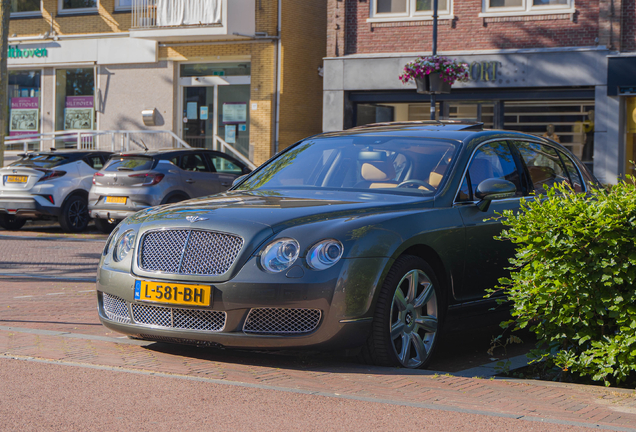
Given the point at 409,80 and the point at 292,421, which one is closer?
the point at 292,421

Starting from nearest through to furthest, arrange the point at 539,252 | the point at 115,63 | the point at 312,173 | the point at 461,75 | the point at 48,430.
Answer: the point at 48,430
the point at 539,252
the point at 312,173
the point at 461,75
the point at 115,63

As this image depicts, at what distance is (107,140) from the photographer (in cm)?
2722

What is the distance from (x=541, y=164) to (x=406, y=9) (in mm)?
16241

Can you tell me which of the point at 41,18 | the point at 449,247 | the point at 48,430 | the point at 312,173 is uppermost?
the point at 41,18

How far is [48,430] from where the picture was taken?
411cm

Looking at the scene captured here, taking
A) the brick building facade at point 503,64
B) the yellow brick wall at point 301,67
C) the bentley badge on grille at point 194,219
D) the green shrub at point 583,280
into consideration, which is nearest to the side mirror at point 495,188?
the green shrub at point 583,280

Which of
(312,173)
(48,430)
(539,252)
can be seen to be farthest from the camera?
(312,173)

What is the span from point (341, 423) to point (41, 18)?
2707 cm

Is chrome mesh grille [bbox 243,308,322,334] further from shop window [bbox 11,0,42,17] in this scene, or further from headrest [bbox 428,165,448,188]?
shop window [bbox 11,0,42,17]

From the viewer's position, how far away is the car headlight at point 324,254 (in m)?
5.28

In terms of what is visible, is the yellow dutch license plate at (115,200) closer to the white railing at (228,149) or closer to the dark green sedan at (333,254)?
the dark green sedan at (333,254)

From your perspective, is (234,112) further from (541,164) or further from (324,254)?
(324,254)

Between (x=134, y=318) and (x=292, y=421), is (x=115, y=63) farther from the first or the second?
(x=292, y=421)

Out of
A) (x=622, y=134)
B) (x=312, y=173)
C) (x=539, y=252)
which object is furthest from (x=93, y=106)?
(x=539, y=252)
